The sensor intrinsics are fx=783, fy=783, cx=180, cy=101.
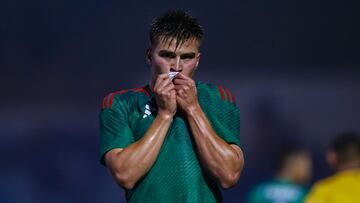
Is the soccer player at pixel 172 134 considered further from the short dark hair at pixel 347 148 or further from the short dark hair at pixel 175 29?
the short dark hair at pixel 347 148

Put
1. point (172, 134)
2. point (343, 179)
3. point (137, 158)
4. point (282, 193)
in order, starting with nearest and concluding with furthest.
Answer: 1. point (137, 158)
2. point (172, 134)
3. point (343, 179)
4. point (282, 193)

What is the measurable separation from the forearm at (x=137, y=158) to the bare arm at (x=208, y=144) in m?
0.10

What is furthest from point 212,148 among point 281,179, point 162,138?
point 281,179

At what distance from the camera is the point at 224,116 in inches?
98.7

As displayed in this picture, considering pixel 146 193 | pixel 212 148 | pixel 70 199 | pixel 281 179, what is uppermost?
pixel 212 148

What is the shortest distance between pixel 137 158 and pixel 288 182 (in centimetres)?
141

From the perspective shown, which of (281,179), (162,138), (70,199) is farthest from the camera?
(70,199)

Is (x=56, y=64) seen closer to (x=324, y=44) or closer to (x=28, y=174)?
(x=28, y=174)

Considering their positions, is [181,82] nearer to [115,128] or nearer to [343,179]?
[115,128]

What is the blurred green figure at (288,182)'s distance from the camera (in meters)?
3.51

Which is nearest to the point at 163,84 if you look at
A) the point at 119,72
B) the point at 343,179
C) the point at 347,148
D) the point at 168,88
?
the point at 168,88

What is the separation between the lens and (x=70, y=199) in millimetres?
4227

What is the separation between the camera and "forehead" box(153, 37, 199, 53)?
2.45 meters

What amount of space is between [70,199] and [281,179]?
4.07ft
